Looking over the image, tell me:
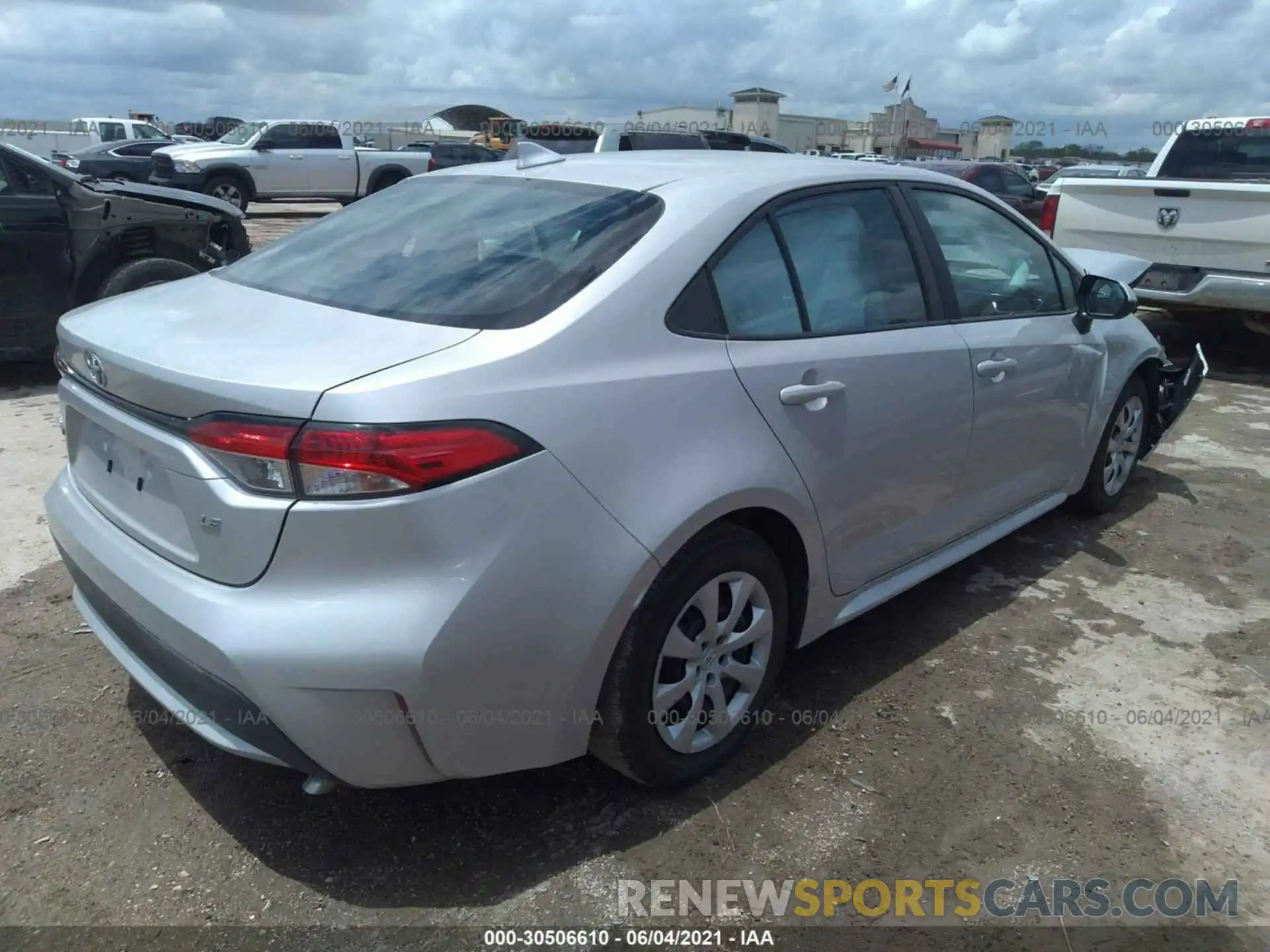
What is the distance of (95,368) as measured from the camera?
2.46m

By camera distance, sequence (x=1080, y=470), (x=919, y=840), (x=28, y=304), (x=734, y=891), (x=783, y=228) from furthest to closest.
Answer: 1. (x=28, y=304)
2. (x=1080, y=470)
3. (x=783, y=228)
4. (x=919, y=840)
5. (x=734, y=891)

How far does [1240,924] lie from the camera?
2.33 meters

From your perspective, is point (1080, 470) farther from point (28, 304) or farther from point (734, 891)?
point (28, 304)

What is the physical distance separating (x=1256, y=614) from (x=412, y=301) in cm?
345

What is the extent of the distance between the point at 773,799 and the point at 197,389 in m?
1.80

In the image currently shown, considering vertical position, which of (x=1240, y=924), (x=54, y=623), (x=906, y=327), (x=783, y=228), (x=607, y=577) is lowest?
(x=54, y=623)

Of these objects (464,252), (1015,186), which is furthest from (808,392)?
(1015,186)

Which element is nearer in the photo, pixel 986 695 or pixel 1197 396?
pixel 986 695

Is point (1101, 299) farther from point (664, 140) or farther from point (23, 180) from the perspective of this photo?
point (664, 140)

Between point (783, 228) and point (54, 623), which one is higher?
point (783, 228)

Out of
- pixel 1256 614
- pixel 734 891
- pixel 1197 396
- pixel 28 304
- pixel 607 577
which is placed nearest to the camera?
pixel 607 577

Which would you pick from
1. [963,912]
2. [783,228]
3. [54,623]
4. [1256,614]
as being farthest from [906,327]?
[54,623]

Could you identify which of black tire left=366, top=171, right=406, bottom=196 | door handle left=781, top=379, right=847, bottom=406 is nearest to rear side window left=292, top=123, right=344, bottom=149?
black tire left=366, top=171, right=406, bottom=196

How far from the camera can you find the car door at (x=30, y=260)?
6.26 meters
